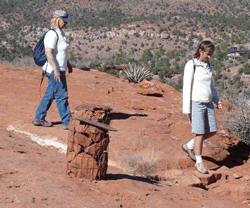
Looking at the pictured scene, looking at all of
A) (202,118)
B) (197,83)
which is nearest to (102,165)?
(202,118)

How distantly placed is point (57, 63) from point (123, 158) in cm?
194

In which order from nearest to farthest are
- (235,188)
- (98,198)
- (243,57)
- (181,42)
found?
(98,198)
(235,188)
(243,57)
(181,42)

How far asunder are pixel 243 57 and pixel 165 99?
32113 mm

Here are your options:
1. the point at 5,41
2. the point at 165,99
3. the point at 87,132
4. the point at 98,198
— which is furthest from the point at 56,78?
the point at 5,41

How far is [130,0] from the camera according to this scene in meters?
68.5

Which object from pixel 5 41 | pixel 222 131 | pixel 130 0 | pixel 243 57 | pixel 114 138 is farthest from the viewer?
pixel 130 0

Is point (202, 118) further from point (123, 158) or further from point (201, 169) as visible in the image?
point (123, 158)

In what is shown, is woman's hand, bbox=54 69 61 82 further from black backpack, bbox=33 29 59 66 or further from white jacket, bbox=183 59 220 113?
white jacket, bbox=183 59 220 113

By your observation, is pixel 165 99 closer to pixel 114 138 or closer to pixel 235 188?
pixel 114 138

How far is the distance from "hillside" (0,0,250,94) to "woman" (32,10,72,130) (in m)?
28.5

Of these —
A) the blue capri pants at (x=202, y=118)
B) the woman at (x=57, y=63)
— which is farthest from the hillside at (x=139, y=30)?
the blue capri pants at (x=202, y=118)

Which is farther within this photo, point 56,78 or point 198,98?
point 56,78

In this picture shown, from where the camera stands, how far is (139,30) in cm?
5231

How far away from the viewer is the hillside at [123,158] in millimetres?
2785
